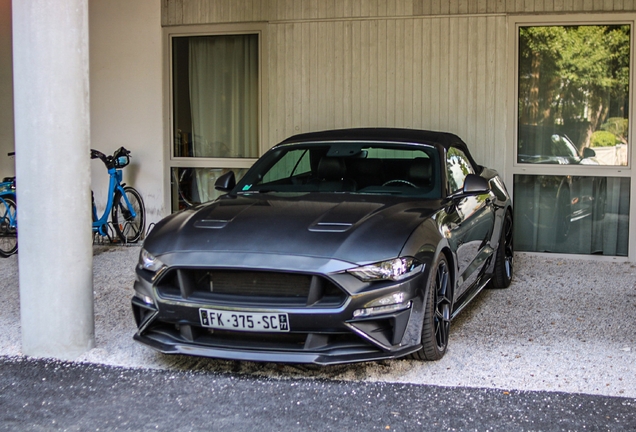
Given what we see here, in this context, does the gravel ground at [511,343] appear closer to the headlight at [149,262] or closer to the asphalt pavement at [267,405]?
the asphalt pavement at [267,405]

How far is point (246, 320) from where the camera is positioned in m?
4.64

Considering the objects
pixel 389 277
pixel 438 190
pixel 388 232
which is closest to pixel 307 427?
pixel 389 277

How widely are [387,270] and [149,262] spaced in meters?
1.38

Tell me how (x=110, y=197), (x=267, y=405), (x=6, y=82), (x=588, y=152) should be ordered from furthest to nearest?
(x=6, y=82) → (x=110, y=197) → (x=588, y=152) → (x=267, y=405)

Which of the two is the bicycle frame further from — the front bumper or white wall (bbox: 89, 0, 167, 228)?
the front bumper

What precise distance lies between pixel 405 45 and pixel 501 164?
1696mm

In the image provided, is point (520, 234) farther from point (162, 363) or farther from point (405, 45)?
point (162, 363)

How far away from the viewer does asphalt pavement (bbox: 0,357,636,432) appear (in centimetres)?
413

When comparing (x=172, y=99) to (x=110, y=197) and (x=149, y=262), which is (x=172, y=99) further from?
(x=149, y=262)

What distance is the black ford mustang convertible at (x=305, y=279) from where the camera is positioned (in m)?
4.62

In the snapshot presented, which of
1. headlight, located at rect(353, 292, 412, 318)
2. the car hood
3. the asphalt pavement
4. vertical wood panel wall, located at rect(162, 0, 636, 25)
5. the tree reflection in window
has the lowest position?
the asphalt pavement

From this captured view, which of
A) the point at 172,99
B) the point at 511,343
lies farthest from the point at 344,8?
the point at 511,343

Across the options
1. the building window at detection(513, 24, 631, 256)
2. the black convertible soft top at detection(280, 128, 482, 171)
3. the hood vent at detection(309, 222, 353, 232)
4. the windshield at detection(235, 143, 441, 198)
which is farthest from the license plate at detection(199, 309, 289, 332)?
the building window at detection(513, 24, 631, 256)

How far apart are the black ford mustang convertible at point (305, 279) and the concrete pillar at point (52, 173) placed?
506 millimetres
